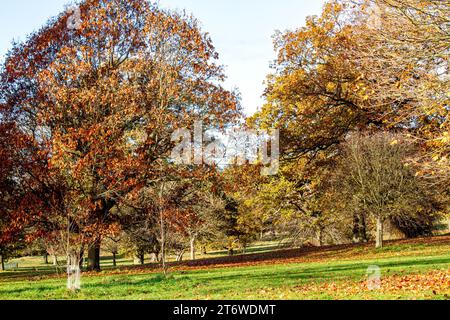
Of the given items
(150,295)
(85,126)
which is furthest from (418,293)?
(85,126)

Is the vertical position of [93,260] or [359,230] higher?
[359,230]

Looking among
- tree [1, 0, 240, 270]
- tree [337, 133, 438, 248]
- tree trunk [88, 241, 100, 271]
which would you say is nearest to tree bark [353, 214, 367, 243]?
tree [337, 133, 438, 248]

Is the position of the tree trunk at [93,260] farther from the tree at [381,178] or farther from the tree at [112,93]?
the tree at [381,178]

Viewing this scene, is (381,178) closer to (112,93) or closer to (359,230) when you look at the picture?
(359,230)

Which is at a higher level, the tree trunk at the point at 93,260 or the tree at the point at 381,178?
the tree at the point at 381,178

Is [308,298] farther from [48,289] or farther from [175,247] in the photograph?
[175,247]

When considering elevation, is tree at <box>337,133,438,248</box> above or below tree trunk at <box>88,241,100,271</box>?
above

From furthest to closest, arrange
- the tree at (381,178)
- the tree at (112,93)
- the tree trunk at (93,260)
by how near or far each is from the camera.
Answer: the tree at (381,178) < the tree trunk at (93,260) < the tree at (112,93)

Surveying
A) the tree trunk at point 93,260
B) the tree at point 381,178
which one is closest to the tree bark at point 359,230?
the tree at point 381,178

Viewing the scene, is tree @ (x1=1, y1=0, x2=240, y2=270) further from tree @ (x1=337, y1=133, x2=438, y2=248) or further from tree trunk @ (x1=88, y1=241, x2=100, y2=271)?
tree @ (x1=337, y1=133, x2=438, y2=248)

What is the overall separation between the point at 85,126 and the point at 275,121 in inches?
420

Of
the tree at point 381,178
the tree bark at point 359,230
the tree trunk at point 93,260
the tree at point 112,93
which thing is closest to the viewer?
the tree at point 112,93

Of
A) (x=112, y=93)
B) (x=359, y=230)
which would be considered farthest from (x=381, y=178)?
(x=112, y=93)

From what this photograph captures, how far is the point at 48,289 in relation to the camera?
15.0m
